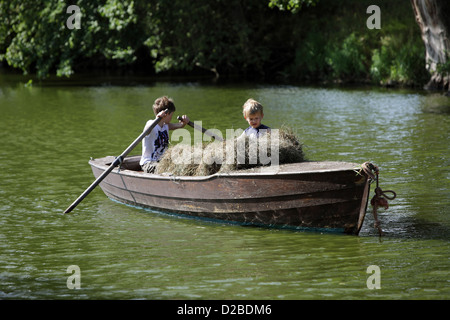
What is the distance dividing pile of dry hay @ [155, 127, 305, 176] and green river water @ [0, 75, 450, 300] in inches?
25.9

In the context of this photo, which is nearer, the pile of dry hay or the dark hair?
the pile of dry hay

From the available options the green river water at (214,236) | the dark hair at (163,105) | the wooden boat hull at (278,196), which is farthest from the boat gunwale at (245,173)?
the dark hair at (163,105)

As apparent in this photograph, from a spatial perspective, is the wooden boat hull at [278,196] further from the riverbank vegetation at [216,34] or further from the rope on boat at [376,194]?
the riverbank vegetation at [216,34]

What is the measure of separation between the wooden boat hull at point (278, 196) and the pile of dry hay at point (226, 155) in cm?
17

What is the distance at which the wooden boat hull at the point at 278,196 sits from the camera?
7.34m

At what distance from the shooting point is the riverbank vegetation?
24203 mm

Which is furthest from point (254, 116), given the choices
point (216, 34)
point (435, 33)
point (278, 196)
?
point (216, 34)

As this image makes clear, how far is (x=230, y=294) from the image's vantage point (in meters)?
6.07

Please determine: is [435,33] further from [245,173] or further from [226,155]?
[245,173]

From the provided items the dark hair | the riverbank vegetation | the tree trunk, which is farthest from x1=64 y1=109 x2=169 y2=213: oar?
the riverbank vegetation

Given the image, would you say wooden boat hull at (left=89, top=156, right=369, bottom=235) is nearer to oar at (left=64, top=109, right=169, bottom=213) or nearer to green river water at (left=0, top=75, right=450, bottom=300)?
green river water at (left=0, top=75, right=450, bottom=300)

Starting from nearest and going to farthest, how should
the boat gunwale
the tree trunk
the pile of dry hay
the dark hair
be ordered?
1. the boat gunwale
2. the pile of dry hay
3. the dark hair
4. the tree trunk

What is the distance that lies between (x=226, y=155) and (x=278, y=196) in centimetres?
84
